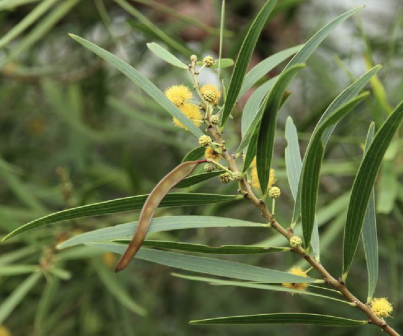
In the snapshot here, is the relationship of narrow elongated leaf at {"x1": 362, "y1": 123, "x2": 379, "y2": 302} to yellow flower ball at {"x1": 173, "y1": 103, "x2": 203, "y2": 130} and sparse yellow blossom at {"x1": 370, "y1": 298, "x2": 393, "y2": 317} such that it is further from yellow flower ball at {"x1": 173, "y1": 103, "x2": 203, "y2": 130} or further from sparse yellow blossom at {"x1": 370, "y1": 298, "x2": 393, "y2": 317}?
yellow flower ball at {"x1": 173, "y1": 103, "x2": 203, "y2": 130}

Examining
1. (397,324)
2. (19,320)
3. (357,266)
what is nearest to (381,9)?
(357,266)

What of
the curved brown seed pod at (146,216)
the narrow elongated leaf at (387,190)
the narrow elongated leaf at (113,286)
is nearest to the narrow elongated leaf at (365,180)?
the curved brown seed pod at (146,216)

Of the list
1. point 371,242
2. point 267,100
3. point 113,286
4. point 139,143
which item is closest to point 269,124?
point 267,100

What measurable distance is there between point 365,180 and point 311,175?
0.04m

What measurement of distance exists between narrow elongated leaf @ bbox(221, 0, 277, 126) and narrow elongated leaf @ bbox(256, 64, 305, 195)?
0.05m

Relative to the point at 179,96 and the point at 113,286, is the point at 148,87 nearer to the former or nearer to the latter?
the point at 179,96

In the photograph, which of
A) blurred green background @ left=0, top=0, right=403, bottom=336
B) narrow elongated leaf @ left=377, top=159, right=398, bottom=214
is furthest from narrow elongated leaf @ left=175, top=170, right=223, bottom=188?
blurred green background @ left=0, top=0, right=403, bottom=336

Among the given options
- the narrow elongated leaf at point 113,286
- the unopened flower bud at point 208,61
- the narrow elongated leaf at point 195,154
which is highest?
the narrow elongated leaf at point 113,286

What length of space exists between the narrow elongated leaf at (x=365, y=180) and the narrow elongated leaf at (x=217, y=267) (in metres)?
0.04

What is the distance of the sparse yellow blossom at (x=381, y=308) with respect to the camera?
1.41ft

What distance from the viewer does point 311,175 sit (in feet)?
1.30

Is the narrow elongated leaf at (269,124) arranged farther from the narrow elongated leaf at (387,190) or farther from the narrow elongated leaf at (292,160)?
the narrow elongated leaf at (387,190)

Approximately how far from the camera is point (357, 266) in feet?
5.28

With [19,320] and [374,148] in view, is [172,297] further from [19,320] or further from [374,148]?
[374,148]
